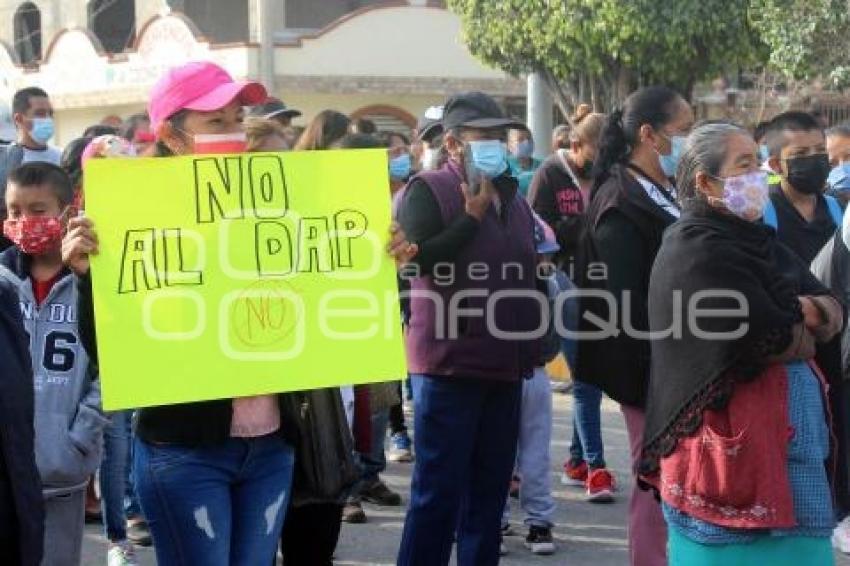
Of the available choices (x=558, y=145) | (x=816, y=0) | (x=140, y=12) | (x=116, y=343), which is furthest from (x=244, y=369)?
(x=140, y=12)

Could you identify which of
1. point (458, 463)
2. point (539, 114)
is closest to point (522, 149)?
point (458, 463)

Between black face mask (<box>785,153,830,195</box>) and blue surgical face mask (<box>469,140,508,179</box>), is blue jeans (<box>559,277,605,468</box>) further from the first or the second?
blue surgical face mask (<box>469,140,508,179</box>)

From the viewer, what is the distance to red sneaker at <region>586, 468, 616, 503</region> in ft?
25.9

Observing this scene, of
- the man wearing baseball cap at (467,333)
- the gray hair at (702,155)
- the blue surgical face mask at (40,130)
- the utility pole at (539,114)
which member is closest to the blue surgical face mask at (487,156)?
the man wearing baseball cap at (467,333)

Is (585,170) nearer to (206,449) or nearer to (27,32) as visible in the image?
(206,449)

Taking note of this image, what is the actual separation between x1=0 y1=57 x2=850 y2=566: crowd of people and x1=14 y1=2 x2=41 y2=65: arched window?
33.3 m

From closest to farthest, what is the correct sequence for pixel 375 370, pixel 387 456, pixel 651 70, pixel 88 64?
pixel 375 370 < pixel 387 456 < pixel 651 70 < pixel 88 64

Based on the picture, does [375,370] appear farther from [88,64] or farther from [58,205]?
[88,64]

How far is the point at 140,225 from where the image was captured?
151 inches

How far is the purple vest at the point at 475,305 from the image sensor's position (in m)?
5.37

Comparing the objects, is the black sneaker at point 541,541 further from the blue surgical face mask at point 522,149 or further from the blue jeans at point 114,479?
the blue surgical face mask at point 522,149

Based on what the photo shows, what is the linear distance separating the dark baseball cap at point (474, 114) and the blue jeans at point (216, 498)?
1.86 m

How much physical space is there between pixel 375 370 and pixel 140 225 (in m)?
0.74

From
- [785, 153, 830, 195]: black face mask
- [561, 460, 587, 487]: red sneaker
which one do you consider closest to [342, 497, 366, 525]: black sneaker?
[561, 460, 587, 487]: red sneaker
